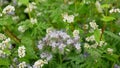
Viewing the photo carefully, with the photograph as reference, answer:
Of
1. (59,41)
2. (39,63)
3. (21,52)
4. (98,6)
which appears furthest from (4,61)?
(98,6)

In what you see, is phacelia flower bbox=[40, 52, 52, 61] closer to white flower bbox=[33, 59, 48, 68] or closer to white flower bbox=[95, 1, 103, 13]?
white flower bbox=[33, 59, 48, 68]

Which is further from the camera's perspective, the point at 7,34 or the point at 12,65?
the point at 7,34

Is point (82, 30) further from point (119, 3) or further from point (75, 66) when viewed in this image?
point (119, 3)

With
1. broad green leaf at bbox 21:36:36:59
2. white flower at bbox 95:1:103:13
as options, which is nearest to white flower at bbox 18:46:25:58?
broad green leaf at bbox 21:36:36:59

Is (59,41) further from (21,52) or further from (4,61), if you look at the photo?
(4,61)

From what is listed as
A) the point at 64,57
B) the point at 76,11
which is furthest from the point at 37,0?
the point at 64,57

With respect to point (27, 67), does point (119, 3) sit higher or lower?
higher

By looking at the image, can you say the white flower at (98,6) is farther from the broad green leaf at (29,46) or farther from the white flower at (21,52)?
the white flower at (21,52)

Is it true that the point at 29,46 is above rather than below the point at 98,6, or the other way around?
below
